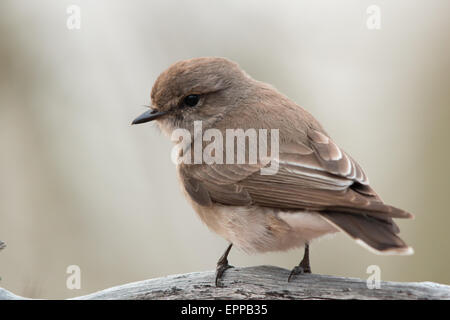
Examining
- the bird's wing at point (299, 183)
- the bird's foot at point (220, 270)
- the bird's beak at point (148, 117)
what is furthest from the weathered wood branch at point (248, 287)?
the bird's beak at point (148, 117)

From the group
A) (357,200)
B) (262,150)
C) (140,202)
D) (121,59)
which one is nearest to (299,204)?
(357,200)

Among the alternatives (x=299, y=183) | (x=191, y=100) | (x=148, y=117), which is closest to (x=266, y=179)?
(x=299, y=183)

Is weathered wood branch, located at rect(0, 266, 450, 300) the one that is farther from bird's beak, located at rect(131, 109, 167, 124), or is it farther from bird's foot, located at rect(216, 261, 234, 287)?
bird's beak, located at rect(131, 109, 167, 124)

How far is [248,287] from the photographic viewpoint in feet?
12.0

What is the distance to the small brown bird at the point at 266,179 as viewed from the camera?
3086mm

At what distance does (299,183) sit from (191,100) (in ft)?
4.22

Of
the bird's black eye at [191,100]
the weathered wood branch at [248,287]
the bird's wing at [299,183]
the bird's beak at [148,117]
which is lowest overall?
the weathered wood branch at [248,287]

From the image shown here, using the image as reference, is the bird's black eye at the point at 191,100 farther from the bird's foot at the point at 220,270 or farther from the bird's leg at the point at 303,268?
the bird's leg at the point at 303,268

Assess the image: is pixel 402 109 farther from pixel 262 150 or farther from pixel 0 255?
pixel 0 255

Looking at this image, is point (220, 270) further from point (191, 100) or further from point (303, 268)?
point (191, 100)

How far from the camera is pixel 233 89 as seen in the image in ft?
14.8

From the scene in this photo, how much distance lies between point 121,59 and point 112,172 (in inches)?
44.9

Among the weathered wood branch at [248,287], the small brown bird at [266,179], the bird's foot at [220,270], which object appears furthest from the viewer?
the bird's foot at [220,270]

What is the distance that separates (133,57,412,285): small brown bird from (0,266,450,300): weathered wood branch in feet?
0.33
